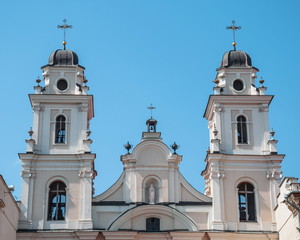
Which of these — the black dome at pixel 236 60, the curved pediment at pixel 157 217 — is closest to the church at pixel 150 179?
the curved pediment at pixel 157 217

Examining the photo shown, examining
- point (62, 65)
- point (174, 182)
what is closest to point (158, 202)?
point (174, 182)

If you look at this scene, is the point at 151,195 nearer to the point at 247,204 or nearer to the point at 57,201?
the point at 57,201

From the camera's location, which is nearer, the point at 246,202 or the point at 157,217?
the point at 157,217

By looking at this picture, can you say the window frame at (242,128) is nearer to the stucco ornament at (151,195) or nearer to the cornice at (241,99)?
the cornice at (241,99)

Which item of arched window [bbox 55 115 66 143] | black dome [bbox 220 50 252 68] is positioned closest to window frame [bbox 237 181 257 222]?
black dome [bbox 220 50 252 68]

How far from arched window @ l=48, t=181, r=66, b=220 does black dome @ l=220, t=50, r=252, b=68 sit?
13145mm

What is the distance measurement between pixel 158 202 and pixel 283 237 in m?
7.70

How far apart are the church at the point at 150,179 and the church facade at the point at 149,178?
60 millimetres

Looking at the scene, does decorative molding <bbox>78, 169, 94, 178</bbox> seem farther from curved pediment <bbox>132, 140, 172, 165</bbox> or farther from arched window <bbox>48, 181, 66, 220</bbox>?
curved pediment <bbox>132, 140, 172, 165</bbox>

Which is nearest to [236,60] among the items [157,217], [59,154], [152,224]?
[157,217]

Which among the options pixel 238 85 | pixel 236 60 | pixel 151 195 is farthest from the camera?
pixel 236 60

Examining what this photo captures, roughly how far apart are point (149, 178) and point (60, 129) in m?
6.41

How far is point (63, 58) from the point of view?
148ft

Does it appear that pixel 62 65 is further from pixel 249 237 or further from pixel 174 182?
pixel 249 237
